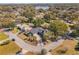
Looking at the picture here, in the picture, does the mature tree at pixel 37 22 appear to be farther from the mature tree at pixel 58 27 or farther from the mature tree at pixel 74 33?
the mature tree at pixel 74 33

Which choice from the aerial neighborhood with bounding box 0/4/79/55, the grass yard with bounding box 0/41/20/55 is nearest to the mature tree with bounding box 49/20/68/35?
the aerial neighborhood with bounding box 0/4/79/55

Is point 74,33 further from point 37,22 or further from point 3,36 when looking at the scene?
point 3,36

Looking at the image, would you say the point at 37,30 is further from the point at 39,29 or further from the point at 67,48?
the point at 67,48

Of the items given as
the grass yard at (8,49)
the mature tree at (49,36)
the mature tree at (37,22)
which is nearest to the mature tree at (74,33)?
the mature tree at (49,36)

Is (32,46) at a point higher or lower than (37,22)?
lower

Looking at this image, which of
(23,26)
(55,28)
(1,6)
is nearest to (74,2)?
(55,28)

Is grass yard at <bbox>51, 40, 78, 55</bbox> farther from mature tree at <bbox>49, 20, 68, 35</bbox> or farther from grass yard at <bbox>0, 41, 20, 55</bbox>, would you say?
grass yard at <bbox>0, 41, 20, 55</bbox>

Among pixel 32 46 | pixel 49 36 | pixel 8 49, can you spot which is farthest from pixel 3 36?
pixel 49 36
